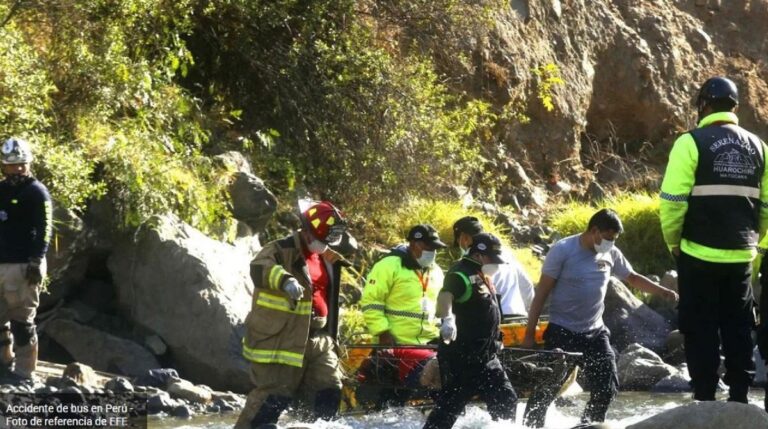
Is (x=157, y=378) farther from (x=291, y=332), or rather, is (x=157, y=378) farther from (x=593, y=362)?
(x=593, y=362)

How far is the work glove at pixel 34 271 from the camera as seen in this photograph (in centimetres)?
1036

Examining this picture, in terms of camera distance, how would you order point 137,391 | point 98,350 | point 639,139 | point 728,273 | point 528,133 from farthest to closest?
1. point 639,139
2. point 528,133
3. point 98,350
4. point 137,391
5. point 728,273

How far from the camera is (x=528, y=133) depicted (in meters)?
19.5

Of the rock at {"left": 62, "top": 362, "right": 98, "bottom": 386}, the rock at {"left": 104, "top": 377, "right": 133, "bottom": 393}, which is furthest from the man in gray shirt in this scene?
the rock at {"left": 62, "top": 362, "right": 98, "bottom": 386}

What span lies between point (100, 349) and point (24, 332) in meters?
1.20

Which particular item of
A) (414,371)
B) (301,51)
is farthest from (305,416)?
(301,51)

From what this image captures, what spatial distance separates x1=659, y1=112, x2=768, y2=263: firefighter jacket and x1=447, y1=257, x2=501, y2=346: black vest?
1.20m

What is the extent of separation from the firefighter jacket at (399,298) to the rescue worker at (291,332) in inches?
56.3

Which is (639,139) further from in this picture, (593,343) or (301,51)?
(593,343)

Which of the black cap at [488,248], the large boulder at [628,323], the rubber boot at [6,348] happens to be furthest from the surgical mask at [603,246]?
the large boulder at [628,323]

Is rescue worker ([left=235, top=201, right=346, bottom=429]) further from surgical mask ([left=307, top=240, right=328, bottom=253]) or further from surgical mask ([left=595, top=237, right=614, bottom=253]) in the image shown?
surgical mask ([left=595, top=237, right=614, bottom=253])

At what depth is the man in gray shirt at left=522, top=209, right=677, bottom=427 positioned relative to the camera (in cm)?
962

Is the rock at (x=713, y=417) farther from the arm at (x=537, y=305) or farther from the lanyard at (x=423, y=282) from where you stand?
the lanyard at (x=423, y=282)

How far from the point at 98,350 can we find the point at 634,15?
12.2 meters
